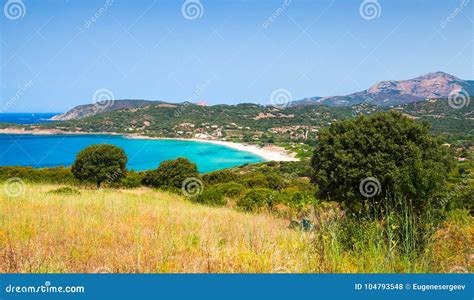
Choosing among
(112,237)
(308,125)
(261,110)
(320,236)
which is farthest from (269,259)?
(261,110)

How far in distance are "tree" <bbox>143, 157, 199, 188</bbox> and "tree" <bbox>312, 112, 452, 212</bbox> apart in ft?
65.4

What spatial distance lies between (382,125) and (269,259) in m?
10.3

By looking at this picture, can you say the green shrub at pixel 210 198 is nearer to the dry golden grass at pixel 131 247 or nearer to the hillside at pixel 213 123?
the dry golden grass at pixel 131 247

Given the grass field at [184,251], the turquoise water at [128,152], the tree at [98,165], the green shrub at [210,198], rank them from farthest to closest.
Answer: the turquoise water at [128,152], the tree at [98,165], the green shrub at [210,198], the grass field at [184,251]

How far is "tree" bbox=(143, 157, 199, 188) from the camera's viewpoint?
3133cm

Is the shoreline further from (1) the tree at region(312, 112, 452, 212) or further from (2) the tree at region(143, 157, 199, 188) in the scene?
(1) the tree at region(312, 112, 452, 212)

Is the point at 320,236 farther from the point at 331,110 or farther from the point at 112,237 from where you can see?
the point at 331,110

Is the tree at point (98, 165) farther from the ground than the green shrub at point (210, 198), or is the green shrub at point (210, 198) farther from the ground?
the tree at point (98, 165)

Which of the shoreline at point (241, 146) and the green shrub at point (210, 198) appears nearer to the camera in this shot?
the green shrub at point (210, 198)

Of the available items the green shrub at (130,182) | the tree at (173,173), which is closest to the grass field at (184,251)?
the tree at (173,173)

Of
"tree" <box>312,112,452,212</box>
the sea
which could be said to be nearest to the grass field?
"tree" <box>312,112,452,212</box>

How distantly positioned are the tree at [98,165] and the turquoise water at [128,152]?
205ft

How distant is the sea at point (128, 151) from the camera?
3957 inches

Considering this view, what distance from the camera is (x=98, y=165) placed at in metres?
30.3
